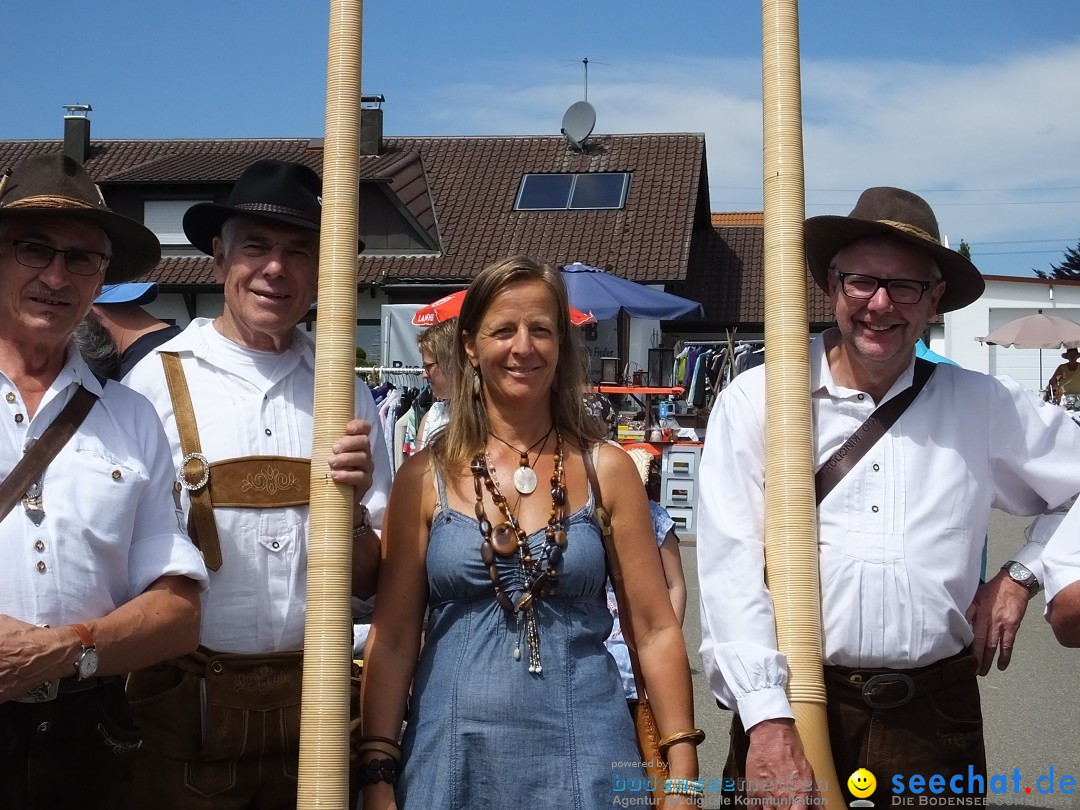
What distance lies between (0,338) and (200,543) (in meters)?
0.69

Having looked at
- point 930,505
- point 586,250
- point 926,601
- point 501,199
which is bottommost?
point 926,601

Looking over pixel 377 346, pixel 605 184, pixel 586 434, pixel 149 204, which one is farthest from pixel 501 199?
pixel 586 434

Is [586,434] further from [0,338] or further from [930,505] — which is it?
[0,338]

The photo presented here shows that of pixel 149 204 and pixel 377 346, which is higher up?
pixel 149 204

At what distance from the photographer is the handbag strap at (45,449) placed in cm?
234

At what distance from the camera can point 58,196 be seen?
8.25ft

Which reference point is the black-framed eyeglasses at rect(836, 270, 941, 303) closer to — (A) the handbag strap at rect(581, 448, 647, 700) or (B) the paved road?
(A) the handbag strap at rect(581, 448, 647, 700)

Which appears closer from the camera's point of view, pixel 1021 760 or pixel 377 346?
pixel 1021 760

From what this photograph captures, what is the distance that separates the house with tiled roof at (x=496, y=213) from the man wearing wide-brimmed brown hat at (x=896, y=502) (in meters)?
18.9

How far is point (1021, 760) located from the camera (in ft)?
17.5

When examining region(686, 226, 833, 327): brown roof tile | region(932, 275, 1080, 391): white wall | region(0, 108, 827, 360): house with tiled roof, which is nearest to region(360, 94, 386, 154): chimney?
region(0, 108, 827, 360): house with tiled roof

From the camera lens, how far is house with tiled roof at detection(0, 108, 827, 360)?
23000mm

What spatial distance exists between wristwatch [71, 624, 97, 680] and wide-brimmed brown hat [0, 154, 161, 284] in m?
0.92

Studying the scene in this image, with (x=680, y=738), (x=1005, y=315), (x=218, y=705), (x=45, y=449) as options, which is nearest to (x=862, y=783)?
(x=680, y=738)
